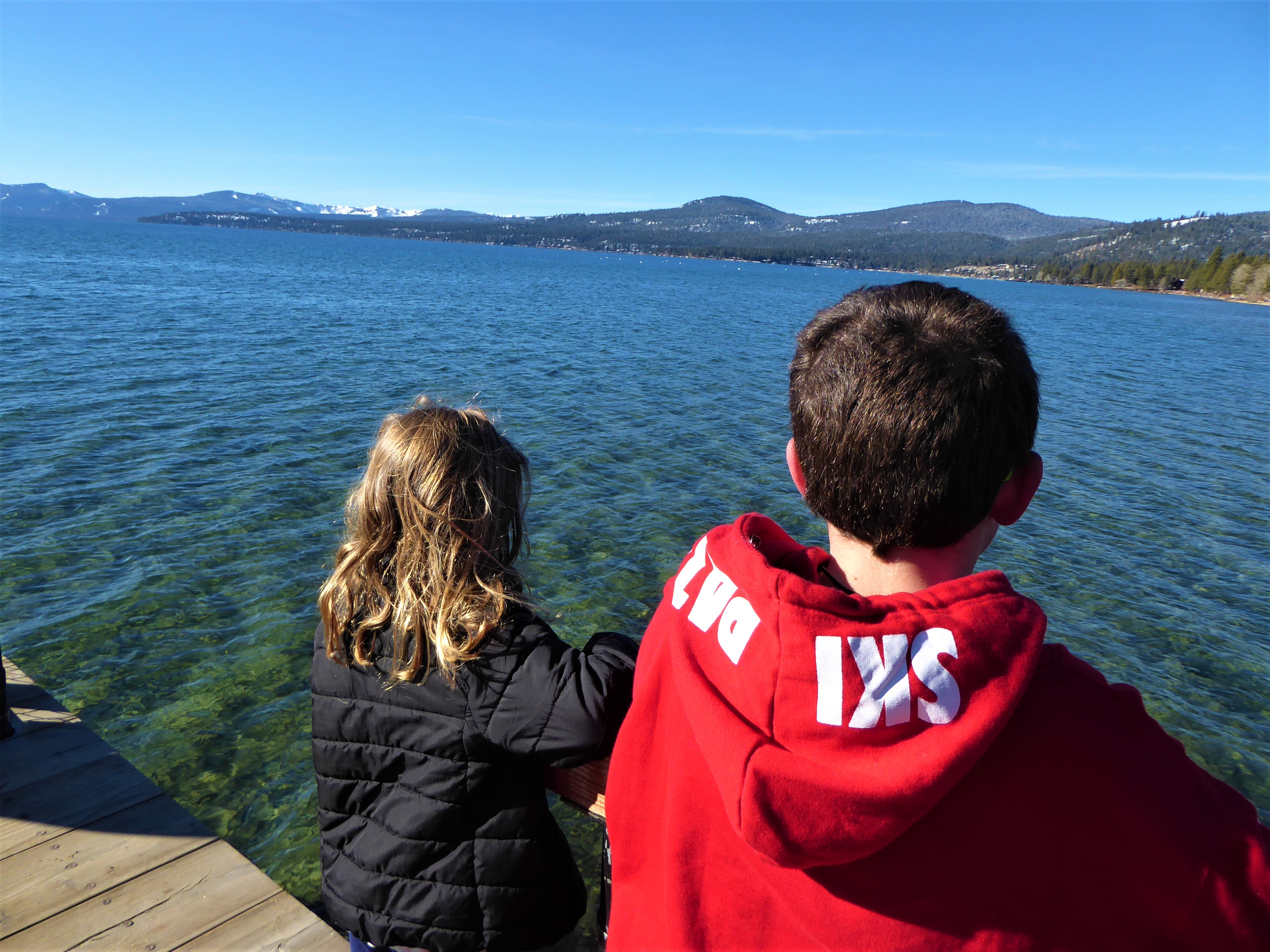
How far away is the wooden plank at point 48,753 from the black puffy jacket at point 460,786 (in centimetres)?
258

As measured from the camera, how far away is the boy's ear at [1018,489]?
1.27m

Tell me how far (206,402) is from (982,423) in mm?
17128

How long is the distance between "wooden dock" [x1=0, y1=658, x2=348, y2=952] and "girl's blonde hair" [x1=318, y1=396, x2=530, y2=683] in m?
1.82

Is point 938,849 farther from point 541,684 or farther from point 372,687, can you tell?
point 372,687

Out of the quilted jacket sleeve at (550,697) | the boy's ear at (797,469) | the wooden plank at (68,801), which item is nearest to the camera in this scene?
the boy's ear at (797,469)

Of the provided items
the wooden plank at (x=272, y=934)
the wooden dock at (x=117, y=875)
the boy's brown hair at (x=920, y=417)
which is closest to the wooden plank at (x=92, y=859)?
the wooden dock at (x=117, y=875)

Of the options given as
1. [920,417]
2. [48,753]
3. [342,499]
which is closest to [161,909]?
[48,753]

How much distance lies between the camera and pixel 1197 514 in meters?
13.1

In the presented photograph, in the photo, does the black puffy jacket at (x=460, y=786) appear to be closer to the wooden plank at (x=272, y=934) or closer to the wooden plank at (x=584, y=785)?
the wooden plank at (x=584, y=785)

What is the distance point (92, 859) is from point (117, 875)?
17cm

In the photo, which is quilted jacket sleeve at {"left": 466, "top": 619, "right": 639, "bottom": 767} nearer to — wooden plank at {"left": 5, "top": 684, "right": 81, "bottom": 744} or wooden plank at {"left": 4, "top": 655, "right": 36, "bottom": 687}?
wooden plank at {"left": 5, "top": 684, "right": 81, "bottom": 744}

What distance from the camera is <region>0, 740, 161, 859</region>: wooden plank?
347 cm

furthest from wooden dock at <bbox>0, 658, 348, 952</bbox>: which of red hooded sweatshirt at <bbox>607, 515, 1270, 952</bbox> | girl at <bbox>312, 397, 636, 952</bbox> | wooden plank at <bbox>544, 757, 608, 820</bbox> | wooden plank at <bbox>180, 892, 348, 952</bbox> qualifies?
red hooded sweatshirt at <bbox>607, 515, 1270, 952</bbox>

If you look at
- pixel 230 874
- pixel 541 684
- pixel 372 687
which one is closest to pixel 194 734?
pixel 230 874
